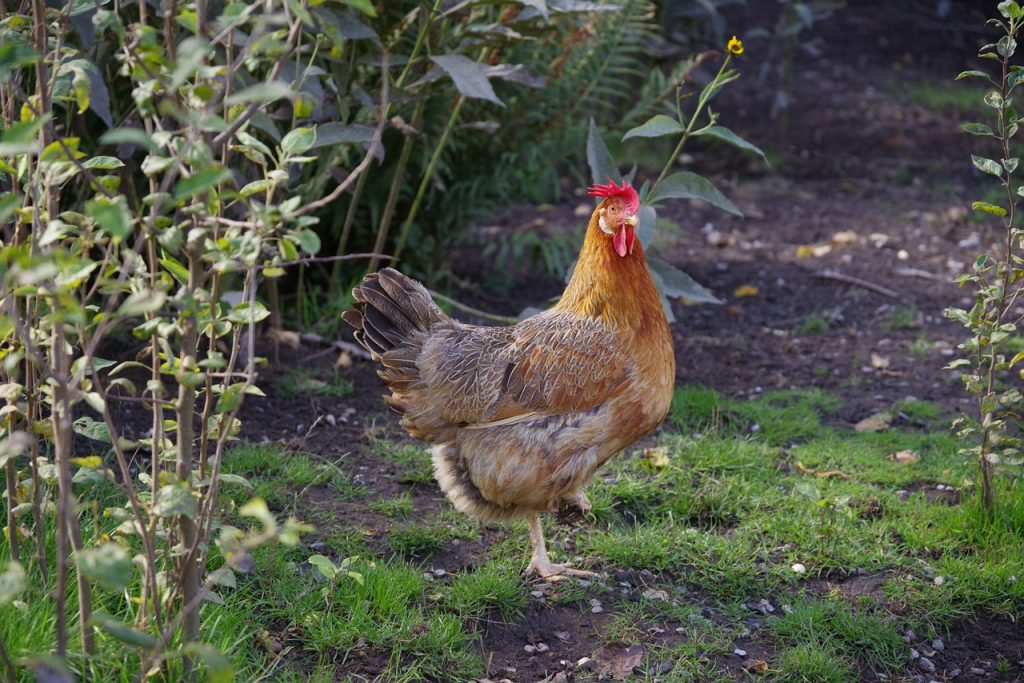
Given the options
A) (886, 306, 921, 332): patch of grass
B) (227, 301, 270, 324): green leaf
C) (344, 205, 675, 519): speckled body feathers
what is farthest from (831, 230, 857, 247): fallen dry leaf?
(227, 301, 270, 324): green leaf

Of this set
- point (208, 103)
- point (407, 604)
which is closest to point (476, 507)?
point (407, 604)

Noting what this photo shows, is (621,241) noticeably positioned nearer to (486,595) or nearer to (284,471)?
(486,595)

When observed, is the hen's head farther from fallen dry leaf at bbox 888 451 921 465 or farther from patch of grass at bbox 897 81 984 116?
patch of grass at bbox 897 81 984 116

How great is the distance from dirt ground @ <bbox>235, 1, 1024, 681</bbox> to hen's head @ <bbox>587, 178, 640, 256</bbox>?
1.21 metres

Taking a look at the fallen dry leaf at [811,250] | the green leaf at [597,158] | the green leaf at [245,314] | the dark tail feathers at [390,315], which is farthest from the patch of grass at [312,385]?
the fallen dry leaf at [811,250]

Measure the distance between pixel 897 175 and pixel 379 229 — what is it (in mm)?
4966

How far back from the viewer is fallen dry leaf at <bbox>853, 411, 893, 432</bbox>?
4.82m

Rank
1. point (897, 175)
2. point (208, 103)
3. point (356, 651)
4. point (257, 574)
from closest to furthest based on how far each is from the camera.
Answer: point (208, 103) → point (356, 651) → point (257, 574) → point (897, 175)

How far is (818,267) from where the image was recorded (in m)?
6.80

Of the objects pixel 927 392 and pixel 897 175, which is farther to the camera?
pixel 897 175

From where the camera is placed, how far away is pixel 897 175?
8.49m

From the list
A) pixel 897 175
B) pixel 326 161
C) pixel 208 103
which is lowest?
pixel 897 175

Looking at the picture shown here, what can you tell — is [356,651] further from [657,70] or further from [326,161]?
[657,70]

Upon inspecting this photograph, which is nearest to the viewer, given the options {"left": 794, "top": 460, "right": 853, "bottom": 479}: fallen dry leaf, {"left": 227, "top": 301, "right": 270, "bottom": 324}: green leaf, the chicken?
{"left": 227, "top": 301, "right": 270, "bottom": 324}: green leaf
